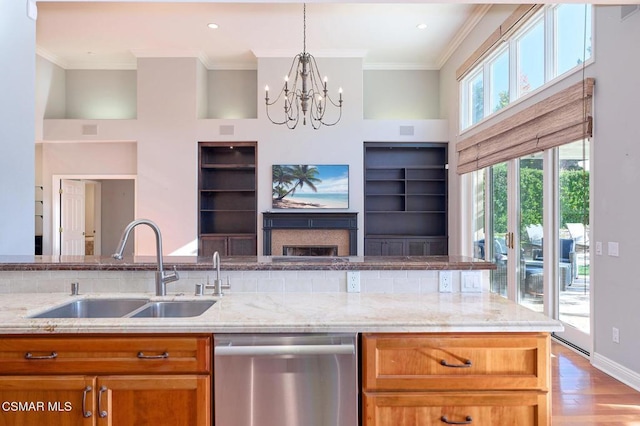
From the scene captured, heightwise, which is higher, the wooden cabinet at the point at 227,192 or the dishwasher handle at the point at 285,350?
the wooden cabinet at the point at 227,192

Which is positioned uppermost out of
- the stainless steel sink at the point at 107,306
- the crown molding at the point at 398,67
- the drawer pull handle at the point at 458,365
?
the crown molding at the point at 398,67

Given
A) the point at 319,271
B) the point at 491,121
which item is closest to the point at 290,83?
the point at 491,121

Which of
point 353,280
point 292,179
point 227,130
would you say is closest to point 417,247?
point 292,179

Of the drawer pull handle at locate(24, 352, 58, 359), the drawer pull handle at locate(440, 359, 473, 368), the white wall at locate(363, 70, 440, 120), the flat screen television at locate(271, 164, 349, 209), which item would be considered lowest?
the drawer pull handle at locate(440, 359, 473, 368)

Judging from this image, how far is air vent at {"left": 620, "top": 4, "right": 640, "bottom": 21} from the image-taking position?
291cm

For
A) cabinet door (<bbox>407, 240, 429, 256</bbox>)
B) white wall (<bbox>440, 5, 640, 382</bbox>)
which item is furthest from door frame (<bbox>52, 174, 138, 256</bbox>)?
white wall (<bbox>440, 5, 640, 382</bbox>)

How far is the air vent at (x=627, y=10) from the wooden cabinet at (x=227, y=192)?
5199mm

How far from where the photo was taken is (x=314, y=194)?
21.9ft

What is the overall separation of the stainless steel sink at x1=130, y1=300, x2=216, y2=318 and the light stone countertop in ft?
0.44

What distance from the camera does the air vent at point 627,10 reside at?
2.91m

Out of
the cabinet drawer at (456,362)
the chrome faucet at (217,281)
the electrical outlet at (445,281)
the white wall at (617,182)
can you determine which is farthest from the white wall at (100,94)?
the cabinet drawer at (456,362)

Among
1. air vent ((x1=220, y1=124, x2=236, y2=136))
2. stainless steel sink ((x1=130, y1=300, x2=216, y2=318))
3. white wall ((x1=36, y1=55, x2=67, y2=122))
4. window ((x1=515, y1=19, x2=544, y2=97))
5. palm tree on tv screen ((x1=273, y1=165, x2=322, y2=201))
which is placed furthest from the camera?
white wall ((x1=36, y1=55, x2=67, y2=122))

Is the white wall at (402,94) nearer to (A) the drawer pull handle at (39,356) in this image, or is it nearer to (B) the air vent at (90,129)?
(B) the air vent at (90,129)

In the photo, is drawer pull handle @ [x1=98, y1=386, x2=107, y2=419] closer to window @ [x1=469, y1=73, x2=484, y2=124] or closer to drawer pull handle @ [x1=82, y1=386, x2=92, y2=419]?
drawer pull handle @ [x1=82, y1=386, x2=92, y2=419]
